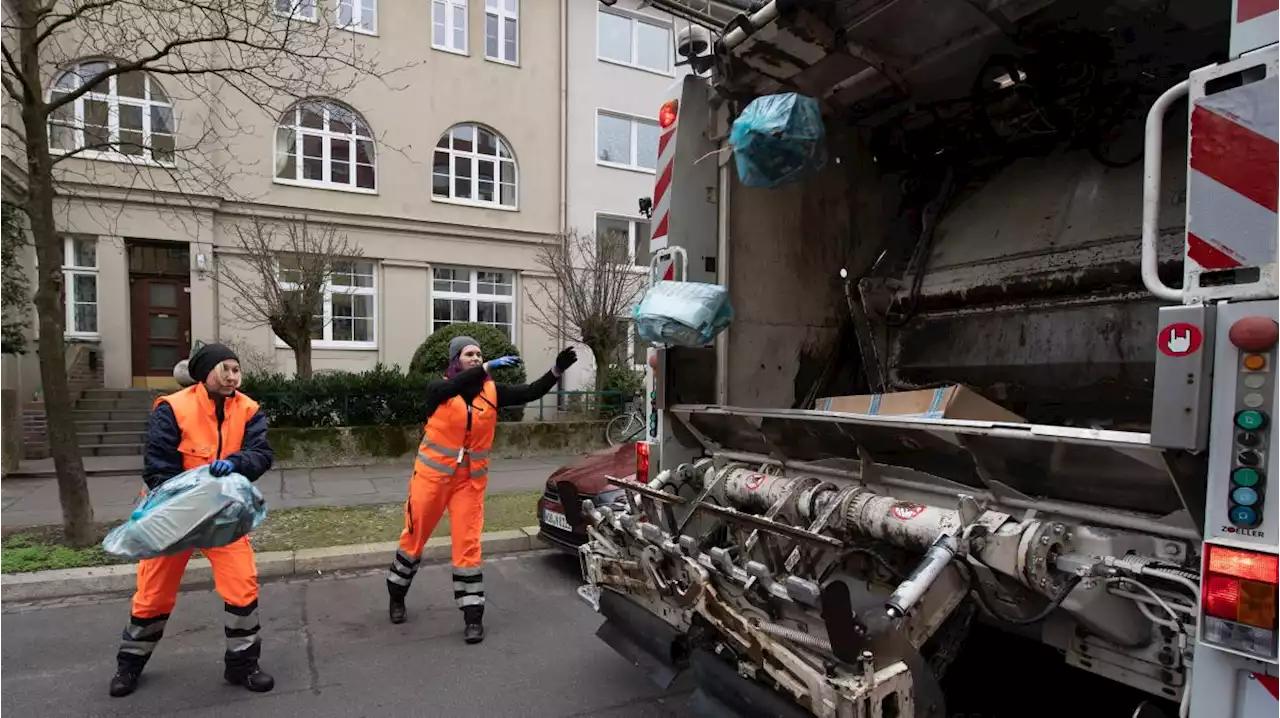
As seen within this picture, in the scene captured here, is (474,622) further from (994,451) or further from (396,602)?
(994,451)

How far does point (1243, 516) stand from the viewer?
1.61 metres

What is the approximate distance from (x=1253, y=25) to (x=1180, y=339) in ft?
2.34

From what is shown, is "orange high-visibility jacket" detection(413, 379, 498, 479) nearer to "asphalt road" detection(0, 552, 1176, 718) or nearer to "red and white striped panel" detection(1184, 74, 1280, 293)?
"asphalt road" detection(0, 552, 1176, 718)

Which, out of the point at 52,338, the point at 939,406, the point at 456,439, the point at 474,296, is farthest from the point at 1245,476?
the point at 474,296

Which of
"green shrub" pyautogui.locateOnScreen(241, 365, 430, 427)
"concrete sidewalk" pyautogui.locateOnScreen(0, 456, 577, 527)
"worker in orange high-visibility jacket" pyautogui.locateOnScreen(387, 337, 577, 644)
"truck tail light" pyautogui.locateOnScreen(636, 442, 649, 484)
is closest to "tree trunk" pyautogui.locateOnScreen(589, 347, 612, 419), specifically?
"concrete sidewalk" pyautogui.locateOnScreen(0, 456, 577, 527)

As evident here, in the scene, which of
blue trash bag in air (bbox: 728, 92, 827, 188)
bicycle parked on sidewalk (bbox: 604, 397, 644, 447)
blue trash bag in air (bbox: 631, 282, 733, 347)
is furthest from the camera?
bicycle parked on sidewalk (bbox: 604, 397, 644, 447)

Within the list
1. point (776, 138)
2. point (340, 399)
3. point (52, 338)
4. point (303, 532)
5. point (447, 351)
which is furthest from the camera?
point (447, 351)

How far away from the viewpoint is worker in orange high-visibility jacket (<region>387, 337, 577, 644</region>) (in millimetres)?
3900

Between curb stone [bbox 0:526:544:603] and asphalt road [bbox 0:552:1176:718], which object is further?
curb stone [bbox 0:526:544:603]

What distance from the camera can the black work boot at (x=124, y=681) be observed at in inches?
129

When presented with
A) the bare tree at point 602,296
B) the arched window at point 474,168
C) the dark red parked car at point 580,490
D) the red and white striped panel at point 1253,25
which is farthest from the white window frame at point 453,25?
the red and white striped panel at point 1253,25

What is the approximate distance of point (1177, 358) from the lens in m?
1.70

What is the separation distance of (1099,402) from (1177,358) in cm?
154

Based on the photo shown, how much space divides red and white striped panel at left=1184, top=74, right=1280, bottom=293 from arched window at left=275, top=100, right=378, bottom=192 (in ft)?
47.8
